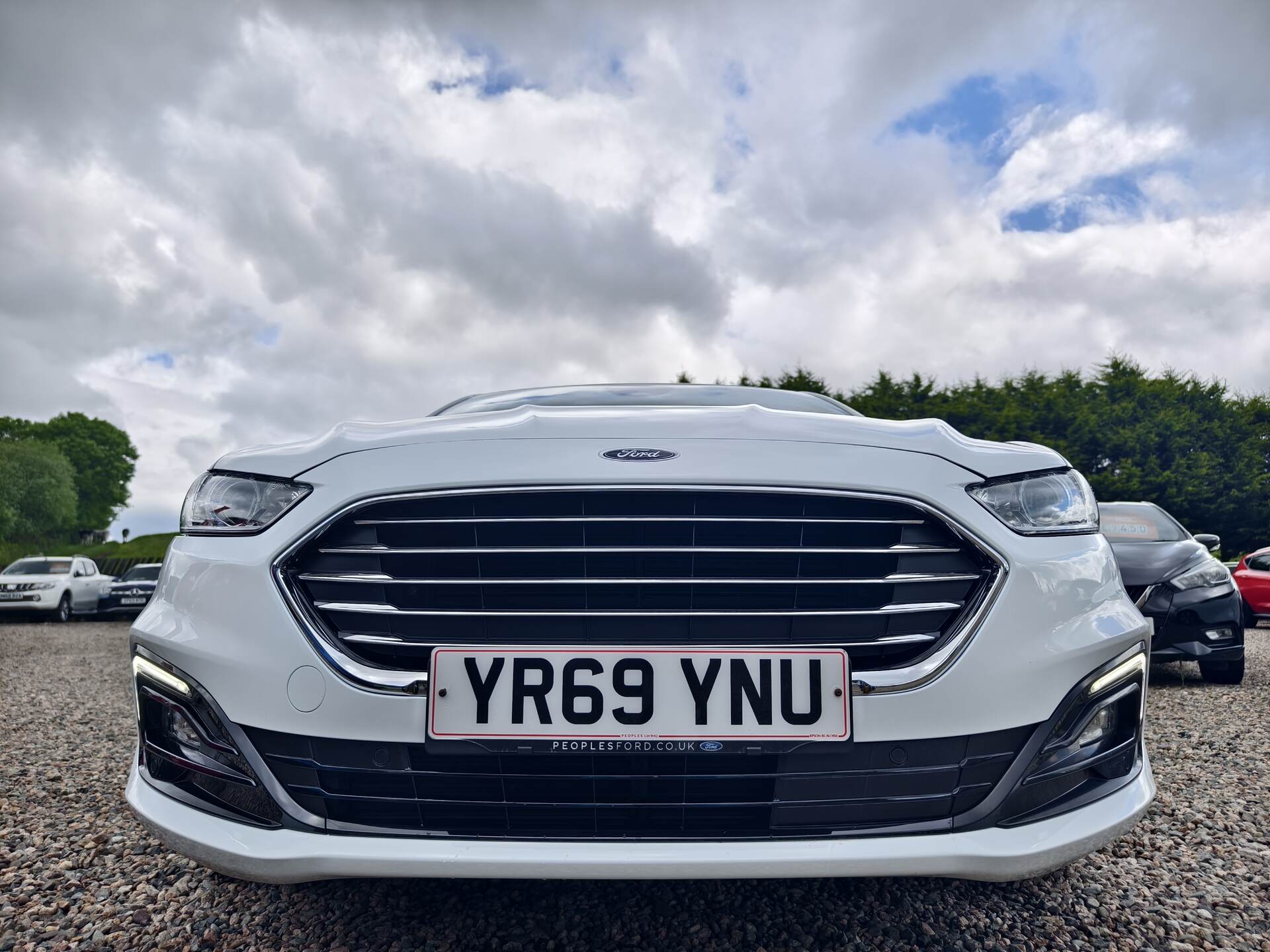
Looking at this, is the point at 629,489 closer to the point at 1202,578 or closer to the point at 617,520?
the point at 617,520

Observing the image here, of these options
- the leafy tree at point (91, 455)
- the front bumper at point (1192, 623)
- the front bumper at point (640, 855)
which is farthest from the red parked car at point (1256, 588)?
the leafy tree at point (91, 455)

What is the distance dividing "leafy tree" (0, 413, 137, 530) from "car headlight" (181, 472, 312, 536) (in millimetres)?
63343

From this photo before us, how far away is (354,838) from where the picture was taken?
1.49 meters

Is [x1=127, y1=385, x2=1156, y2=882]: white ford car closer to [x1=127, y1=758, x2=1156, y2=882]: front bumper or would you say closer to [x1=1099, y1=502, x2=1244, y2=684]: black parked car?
[x1=127, y1=758, x2=1156, y2=882]: front bumper

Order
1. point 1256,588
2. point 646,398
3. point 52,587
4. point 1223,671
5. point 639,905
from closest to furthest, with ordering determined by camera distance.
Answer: point 639,905, point 646,398, point 1223,671, point 1256,588, point 52,587

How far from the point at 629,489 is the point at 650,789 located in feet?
1.79

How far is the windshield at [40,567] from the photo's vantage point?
15500 millimetres

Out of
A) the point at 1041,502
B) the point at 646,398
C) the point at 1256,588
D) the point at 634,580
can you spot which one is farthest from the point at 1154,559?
the point at 1256,588

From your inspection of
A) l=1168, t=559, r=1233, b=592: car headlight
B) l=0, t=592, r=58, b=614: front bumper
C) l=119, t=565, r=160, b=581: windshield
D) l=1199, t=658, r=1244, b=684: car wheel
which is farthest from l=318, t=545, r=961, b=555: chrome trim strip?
l=0, t=592, r=58, b=614: front bumper

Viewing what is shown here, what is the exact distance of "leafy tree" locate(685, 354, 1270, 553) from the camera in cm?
2702

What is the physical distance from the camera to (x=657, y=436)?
5.56ft

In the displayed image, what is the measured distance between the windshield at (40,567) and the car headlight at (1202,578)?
686 inches

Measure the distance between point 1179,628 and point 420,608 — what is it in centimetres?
536

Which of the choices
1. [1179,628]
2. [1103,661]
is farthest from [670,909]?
[1179,628]
